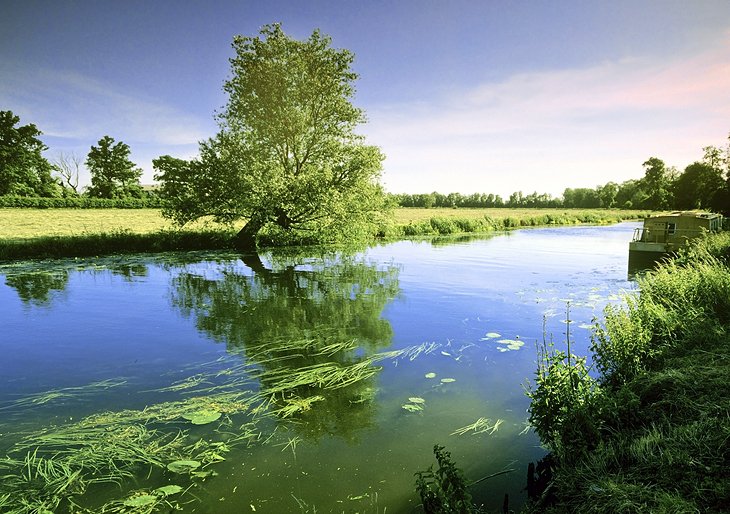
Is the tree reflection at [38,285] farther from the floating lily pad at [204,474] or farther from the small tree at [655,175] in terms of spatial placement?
the small tree at [655,175]

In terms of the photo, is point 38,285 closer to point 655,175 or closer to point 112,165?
point 112,165

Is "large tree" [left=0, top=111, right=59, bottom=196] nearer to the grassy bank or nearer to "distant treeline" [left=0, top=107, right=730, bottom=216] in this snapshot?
"distant treeline" [left=0, top=107, right=730, bottom=216]

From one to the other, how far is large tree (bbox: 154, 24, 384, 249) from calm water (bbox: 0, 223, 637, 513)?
8115 mm

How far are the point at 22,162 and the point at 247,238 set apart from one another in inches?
2399

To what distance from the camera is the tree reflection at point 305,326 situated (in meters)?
7.05

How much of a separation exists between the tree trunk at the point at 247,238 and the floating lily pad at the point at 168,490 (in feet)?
86.3

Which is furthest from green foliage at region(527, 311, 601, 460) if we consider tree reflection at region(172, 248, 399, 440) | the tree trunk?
the tree trunk

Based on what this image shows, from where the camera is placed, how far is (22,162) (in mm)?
65562

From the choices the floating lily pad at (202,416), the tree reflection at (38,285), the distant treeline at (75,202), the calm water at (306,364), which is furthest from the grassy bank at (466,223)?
the distant treeline at (75,202)

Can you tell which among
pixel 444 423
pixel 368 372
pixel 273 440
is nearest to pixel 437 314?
pixel 368 372

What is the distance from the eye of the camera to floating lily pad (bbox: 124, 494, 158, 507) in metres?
4.45

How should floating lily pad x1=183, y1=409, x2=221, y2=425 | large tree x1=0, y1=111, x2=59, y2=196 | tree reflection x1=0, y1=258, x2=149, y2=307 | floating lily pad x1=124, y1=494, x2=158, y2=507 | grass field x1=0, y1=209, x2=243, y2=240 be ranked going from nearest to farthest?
Answer: floating lily pad x1=124, y1=494, x2=158, y2=507 → floating lily pad x1=183, y1=409, x2=221, y2=425 → tree reflection x1=0, y1=258, x2=149, y2=307 → grass field x1=0, y1=209, x2=243, y2=240 → large tree x1=0, y1=111, x2=59, y2=196

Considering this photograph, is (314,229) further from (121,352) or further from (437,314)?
(121,352)

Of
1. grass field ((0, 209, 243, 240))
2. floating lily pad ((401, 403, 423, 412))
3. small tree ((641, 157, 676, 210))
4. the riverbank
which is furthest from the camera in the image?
small tree ((641, 157, 676, 210))
